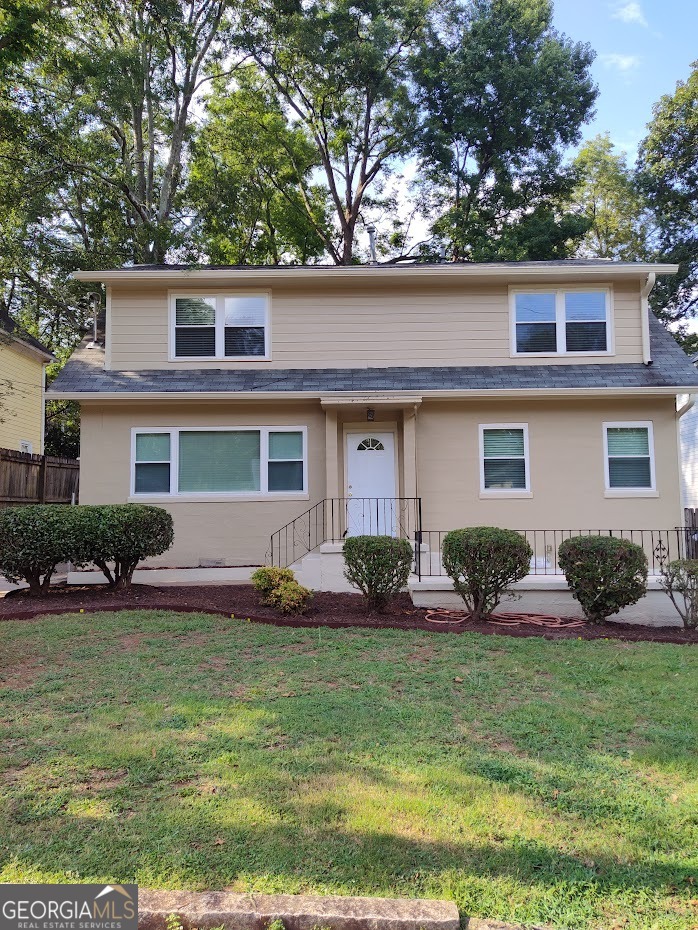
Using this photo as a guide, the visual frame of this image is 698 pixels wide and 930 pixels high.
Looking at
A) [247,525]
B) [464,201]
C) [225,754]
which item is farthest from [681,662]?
[464,201]

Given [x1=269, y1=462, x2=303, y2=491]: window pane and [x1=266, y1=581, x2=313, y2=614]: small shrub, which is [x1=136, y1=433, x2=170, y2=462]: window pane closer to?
[x1=269, y1=462, x2=303, y2=491]: window pane

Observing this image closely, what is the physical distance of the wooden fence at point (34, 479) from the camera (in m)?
13.2

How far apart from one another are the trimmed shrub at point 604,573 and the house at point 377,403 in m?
2.66

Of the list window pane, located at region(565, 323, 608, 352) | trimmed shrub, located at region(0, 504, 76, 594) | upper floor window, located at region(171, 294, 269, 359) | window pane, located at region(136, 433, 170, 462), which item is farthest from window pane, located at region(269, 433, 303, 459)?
window pane, located at region(565, 323, 608, 352)

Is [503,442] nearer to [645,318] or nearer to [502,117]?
[645,318]

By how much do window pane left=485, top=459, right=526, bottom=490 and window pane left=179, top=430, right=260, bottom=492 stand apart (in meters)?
4.13

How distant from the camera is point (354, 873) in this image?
108 inches

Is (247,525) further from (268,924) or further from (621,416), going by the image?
(268,924)

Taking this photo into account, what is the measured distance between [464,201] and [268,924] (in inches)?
908

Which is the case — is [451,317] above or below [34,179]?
below

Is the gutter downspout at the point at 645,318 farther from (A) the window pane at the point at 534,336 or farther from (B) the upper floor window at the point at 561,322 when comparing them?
(A) the window pane at the point at 534,336

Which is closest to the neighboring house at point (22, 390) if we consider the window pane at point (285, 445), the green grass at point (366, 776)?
the window pane at point (285, 445)

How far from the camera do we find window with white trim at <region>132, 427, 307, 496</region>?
11.3 m

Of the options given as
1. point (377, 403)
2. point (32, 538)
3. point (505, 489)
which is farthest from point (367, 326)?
point (32, 538)
